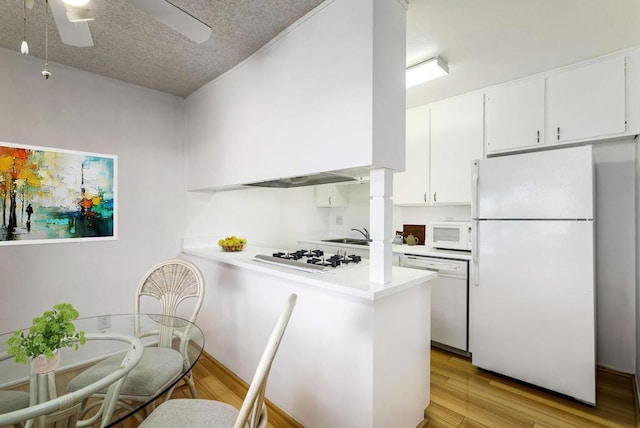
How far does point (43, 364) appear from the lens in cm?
106

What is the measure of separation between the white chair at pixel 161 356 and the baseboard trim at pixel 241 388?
0.44 metres

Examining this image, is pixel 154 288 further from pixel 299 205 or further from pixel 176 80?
pixel 299 205

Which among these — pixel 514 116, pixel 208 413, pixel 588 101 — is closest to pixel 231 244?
pixel 208 413

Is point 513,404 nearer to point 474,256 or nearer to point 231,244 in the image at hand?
point 474,256

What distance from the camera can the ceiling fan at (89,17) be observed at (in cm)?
113

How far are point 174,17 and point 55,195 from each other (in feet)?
6.64

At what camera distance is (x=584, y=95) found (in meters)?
2.33

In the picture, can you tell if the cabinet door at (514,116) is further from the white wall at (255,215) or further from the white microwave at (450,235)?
the white wall at (255,215)

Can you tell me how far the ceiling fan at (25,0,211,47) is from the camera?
44.6 inches

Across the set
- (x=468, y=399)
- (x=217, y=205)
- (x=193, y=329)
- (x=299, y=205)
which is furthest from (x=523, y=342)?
(x=217, y=205)

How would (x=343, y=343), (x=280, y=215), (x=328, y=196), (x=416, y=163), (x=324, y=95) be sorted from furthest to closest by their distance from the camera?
(x=328, y=196) < (x=280, y=215) < (x=416, y=163) < (x=324, y=95) < (x=343, y=343)

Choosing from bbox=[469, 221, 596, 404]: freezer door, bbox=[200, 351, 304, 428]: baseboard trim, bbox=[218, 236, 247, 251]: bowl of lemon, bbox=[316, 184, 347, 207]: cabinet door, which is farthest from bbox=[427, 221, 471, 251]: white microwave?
bbox=[200, 351, 304, 428]: baseboard trim


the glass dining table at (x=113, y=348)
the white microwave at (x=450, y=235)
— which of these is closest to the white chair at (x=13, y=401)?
the glass dining table at (x=113, y=348)

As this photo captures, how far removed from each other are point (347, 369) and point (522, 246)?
170 cm
